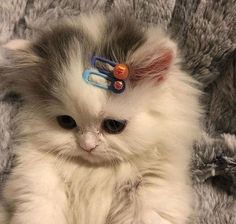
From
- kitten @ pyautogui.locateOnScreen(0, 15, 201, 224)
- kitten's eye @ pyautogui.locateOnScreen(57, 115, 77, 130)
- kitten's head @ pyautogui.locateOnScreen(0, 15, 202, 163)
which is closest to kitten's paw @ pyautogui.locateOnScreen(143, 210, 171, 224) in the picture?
kitten @ pyautogui.locateOnScreen(0, 15, 201, 224)

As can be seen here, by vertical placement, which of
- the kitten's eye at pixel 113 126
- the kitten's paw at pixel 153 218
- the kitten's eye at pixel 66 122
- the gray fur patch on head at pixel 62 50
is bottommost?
the kitten's paw at pixel 153 218

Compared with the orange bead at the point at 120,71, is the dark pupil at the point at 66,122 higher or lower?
lower

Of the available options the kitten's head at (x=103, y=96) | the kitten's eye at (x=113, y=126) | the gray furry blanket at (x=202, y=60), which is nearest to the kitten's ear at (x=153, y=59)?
the kitten's head at (x=103, y=96)

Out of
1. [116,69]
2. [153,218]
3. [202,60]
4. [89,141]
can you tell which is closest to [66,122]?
[89,141]

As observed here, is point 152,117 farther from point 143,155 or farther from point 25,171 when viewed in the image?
point 25,171

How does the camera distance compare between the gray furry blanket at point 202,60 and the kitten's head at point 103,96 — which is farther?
the gray furry blanket at point 202,60

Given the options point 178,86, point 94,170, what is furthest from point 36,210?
point 178,86

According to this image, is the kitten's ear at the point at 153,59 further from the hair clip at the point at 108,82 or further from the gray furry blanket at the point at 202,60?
the gray furry blanket at the point at 202,60

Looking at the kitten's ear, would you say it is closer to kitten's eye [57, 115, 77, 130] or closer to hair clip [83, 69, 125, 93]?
hair clip [83, 69, 125, 93]
